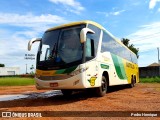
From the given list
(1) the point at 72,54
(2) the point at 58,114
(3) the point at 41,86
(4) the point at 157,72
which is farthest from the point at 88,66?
(4) the point at 157,72

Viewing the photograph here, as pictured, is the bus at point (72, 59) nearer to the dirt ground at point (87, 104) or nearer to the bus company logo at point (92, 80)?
the bus company logo at point (92, 80)

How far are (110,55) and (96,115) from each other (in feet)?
25.3

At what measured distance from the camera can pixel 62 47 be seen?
11711 mm

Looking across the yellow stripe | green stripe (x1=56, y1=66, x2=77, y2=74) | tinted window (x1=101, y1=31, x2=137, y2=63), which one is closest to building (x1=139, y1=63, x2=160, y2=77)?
tinted window (x1=101, y1=31, x2=137, y2=63)

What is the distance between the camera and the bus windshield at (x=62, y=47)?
11.5 m

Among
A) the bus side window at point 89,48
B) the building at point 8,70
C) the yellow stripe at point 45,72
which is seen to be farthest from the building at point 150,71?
the building at point 8,70

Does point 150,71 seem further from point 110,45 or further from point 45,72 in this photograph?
point 45,72

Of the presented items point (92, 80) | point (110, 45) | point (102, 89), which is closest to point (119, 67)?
point (110, 45)

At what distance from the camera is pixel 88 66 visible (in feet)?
38.3

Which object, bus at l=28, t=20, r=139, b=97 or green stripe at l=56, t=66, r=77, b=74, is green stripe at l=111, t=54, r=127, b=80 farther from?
green stripe at l=56, t=66, r=77, b=74

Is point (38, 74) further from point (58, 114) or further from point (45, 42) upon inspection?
point (58, 114)

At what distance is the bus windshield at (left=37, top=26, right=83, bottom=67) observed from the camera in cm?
1146

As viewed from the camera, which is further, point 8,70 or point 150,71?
point 8,70

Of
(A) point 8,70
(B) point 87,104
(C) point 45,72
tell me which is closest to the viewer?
(B) point 87,104
